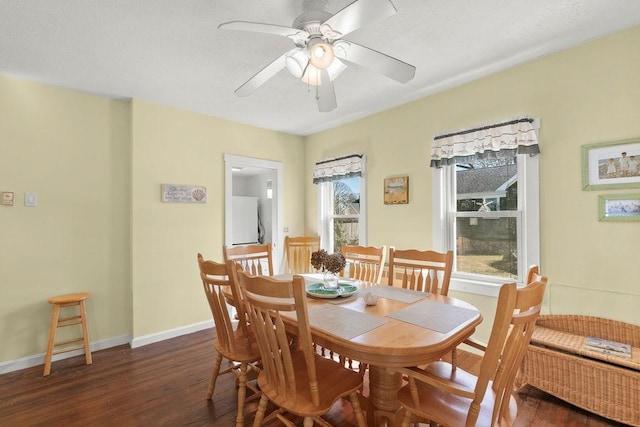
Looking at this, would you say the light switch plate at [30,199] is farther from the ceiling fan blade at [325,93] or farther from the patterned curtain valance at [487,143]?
the patterned curtain valance at [487,143]

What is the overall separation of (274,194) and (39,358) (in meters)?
2.95

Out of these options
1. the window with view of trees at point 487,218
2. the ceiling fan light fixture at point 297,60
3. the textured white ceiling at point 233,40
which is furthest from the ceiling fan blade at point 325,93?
the window with view of trees at point 487,218

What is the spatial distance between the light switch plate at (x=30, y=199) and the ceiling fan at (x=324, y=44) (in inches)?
92.6

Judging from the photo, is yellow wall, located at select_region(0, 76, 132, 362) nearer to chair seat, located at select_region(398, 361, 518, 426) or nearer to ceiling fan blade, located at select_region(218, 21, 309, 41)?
ceiling fan blade, located at select_region(218, 21, 309, 41)

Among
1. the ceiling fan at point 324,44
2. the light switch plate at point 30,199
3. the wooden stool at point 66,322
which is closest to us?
the ceiling fan at point 324,44

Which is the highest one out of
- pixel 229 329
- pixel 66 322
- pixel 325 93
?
pixel 325 93

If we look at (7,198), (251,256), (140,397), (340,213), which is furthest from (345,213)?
(7,198)

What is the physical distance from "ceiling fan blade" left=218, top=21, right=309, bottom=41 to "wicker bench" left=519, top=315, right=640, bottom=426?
2.50m

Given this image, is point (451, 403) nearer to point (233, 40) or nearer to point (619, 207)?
point (619, 207)

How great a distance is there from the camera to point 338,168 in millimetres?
3896

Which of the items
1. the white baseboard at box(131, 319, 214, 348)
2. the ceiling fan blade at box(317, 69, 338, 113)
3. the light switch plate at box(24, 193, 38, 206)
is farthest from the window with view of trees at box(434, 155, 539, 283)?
the light switch plate at box(24, 193, 38, 206)

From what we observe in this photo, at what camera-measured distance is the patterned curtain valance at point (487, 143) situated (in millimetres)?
2336

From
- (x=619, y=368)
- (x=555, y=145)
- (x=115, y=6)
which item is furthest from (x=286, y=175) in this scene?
(x=619, y=368)

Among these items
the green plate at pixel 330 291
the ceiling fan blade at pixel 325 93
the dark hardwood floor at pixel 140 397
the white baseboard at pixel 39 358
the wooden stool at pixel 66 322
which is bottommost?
the dark hardwood floor at pixel 140 397
